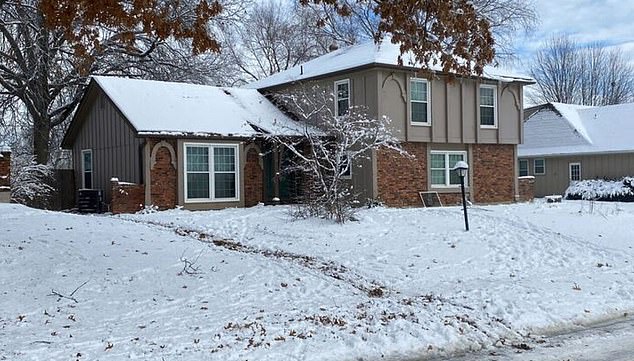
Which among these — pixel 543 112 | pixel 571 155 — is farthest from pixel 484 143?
pixel 543 112

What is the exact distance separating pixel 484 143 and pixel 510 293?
14.5 meters

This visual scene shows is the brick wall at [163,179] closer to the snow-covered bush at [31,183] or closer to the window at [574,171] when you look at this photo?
the snow-covered bush at [31,183]

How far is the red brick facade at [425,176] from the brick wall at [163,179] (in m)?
6.16

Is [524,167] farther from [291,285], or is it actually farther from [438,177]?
[291,285]

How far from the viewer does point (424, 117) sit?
74.3ft

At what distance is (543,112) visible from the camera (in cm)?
3700

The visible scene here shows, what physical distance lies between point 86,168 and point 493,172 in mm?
14029

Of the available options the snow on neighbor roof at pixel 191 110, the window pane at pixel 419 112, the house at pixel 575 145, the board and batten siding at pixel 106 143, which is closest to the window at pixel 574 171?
the house at pixel 575 145

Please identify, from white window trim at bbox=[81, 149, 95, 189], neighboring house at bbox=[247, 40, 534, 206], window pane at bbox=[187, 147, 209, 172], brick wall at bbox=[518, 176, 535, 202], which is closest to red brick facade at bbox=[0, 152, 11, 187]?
white window trim at bbox=[81, 149, 95, 189]

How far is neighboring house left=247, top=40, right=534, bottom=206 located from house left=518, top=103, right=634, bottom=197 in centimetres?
975

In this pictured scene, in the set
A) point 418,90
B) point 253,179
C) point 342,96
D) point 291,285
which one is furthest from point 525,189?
point 291,285

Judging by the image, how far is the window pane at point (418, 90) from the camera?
878 inches

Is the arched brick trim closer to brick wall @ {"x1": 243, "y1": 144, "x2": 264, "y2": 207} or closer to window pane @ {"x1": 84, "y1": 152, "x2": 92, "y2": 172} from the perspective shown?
brick wall @ {"x1": 243, "y1": 144, "x2": 264, "y2": 207}

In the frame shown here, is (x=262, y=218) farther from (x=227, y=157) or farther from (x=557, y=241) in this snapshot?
(x=557, y=241)
